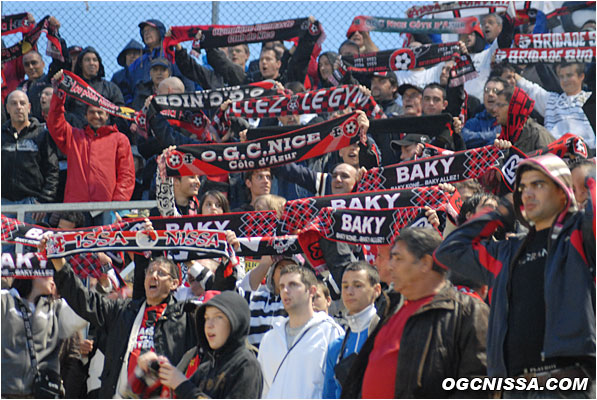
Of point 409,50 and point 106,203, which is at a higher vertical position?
point 409,50

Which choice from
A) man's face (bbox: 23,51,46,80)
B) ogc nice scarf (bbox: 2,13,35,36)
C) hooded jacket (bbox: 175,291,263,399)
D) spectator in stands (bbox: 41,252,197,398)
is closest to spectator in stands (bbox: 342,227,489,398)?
hooded jacket (bbox: 175,291,263,399)

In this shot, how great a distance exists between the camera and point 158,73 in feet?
43.3

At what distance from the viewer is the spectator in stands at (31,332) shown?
8.05 metres

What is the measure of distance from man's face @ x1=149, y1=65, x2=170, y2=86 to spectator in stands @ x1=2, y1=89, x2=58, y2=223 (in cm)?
167

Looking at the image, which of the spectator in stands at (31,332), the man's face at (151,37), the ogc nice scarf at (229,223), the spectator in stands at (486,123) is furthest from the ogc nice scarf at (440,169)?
the man's face at (151,37)

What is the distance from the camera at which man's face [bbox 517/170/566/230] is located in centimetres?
503

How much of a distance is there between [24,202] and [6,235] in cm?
286

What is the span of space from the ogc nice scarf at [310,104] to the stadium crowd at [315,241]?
0.04 m

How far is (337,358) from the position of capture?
20.8ft

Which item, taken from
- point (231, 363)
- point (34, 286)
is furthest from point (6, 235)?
point (231, 363)

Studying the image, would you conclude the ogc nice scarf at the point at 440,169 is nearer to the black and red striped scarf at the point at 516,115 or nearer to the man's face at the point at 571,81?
the black and red striped scarf at the point at 516,115

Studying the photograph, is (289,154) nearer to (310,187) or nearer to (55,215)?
(310,187)

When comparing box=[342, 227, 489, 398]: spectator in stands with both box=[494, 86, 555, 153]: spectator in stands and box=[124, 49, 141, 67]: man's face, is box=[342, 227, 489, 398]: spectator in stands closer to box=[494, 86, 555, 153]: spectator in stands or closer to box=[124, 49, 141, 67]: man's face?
box=[494, 86, 555, 153]: spectator in stands

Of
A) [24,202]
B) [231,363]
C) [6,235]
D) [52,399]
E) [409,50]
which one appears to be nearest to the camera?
[231,363]
